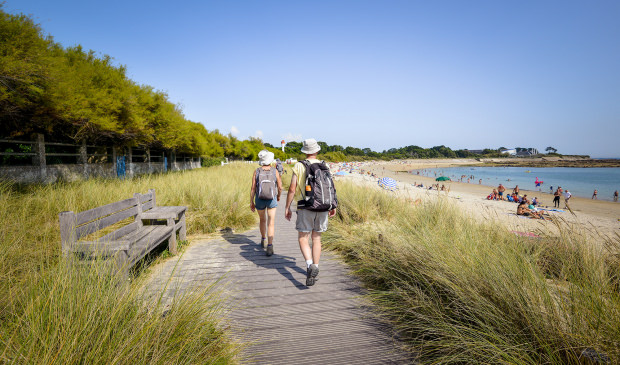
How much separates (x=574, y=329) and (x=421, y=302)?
3.32 feet

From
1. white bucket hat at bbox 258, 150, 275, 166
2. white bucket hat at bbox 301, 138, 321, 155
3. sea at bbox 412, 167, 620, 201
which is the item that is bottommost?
sea at bbox 412, 167, 620, 201

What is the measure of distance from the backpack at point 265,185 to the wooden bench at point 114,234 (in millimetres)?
1470

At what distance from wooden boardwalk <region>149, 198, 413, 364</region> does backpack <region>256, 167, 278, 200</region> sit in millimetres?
1033

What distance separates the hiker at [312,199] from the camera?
314 centimetres

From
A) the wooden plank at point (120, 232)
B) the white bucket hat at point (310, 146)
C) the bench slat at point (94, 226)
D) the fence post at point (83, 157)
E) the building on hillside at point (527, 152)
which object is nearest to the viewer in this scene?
the bench slat at point (94, 226)

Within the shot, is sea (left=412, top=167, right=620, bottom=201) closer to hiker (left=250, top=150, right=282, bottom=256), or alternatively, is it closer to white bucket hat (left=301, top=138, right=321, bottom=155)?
hiker (left=250, top=150, right=282, bottom=256)

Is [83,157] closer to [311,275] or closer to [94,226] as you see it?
[94,226]

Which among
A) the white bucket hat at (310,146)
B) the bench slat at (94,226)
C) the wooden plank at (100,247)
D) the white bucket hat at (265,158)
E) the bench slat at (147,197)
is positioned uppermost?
the white bucket hat at (310,146)

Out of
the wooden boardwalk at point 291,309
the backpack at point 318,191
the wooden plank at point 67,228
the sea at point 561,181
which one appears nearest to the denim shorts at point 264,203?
the wooden boardwalk at point 291,309

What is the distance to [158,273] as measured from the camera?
11.6ft

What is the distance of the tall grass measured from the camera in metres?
1.61

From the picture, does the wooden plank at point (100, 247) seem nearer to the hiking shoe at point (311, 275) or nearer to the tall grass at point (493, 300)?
the hiking shoe at point (311, 275)

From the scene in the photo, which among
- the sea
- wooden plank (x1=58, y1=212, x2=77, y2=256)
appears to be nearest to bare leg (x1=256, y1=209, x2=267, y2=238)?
wooden plank (x1=58, y1=212, x2=77, y2=256)

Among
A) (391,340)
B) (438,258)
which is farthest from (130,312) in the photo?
(438,258)
